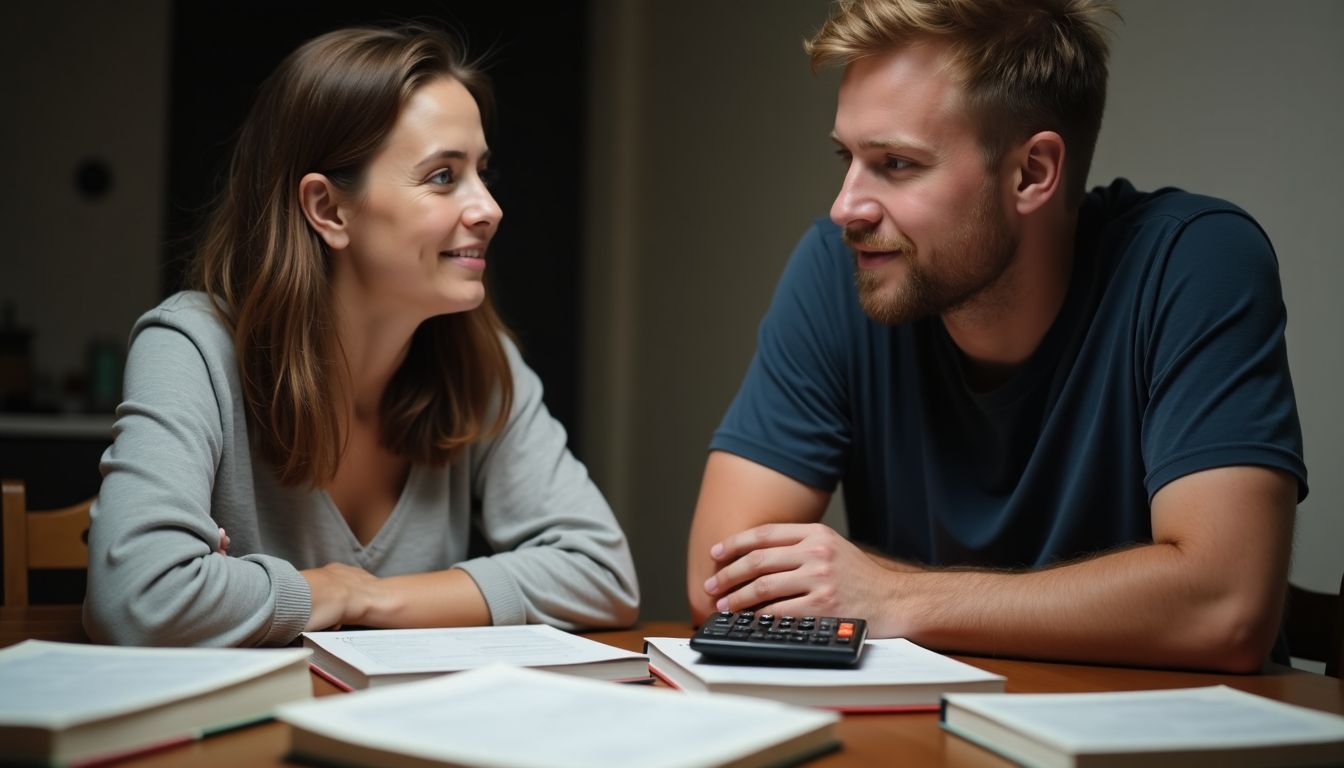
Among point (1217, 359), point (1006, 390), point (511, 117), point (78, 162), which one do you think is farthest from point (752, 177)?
point (78, 162)

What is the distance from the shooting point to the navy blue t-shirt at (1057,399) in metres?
1.21

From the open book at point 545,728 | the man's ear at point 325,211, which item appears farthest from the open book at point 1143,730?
the man's ear at point 325,211

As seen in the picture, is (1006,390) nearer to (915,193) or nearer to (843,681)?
(915,193)

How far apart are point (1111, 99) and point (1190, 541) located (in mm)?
940

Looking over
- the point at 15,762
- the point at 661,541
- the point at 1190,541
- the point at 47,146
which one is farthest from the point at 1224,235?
the point at 47,146

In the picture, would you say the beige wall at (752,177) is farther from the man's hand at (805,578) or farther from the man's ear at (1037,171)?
the man's hand at (805,578)

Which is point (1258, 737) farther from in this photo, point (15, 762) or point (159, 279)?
point (159, 279)

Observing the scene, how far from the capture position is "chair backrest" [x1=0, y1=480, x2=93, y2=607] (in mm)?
1479

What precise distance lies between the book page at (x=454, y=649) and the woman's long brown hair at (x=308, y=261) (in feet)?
1.31

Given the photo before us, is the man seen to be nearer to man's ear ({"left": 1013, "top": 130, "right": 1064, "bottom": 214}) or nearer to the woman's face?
man's ear ({"left": 1013, "top": 130, "right": 1064, "bottom": 214})

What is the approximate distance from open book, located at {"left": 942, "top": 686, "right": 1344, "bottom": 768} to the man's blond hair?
0.79 meters

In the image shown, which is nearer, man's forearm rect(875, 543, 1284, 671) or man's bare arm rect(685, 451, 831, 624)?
man's forearm rect(875, 543, 1284, 671)

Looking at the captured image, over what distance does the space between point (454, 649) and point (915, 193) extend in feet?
2.58

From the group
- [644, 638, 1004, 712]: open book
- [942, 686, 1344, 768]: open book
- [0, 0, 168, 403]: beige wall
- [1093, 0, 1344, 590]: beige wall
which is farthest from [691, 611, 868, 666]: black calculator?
[0, 0, 168, 403]: beige wall
